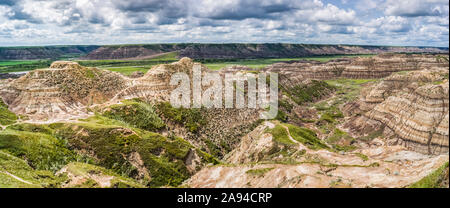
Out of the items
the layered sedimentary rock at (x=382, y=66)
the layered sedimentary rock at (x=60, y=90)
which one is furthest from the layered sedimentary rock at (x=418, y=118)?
the layered sedimentary rock at (x=382, y=66)

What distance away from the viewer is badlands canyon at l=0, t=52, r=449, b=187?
33.3 meters

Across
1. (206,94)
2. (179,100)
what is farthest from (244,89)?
(179,100)

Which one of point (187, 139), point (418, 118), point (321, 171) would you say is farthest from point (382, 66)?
point (321, 171)

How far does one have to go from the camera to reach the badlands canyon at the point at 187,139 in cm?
3334

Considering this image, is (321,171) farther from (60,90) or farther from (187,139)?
(60,90)

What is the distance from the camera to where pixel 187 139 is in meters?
67.0

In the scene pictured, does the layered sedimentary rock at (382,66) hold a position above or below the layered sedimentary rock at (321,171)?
above

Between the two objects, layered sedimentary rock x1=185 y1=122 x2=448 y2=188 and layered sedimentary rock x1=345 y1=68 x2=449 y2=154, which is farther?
layered sedimentary rock x1=345 y1=68 x2=449 y2=154

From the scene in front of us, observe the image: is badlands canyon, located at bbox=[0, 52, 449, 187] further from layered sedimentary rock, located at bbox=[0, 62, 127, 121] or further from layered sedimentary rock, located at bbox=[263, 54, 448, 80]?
layered sedimentary rock, located at bbox=[263, 54, 448, 80]

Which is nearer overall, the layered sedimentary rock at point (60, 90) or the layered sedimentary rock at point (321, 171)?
the layered sedimentary rock at point (321, 171)

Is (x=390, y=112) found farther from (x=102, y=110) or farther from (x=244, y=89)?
(x=102, y=110)

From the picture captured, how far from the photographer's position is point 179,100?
78188mm

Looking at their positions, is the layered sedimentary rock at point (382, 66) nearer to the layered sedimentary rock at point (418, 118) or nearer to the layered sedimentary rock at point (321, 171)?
the layered sedimentary rock at point (418, 118)

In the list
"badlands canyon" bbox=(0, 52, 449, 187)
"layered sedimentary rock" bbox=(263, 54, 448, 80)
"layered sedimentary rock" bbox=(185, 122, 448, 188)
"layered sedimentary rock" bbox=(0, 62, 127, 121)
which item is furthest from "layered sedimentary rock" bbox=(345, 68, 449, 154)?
"layered sedimentary rock" bbox=(263, 54, 448, 80)
